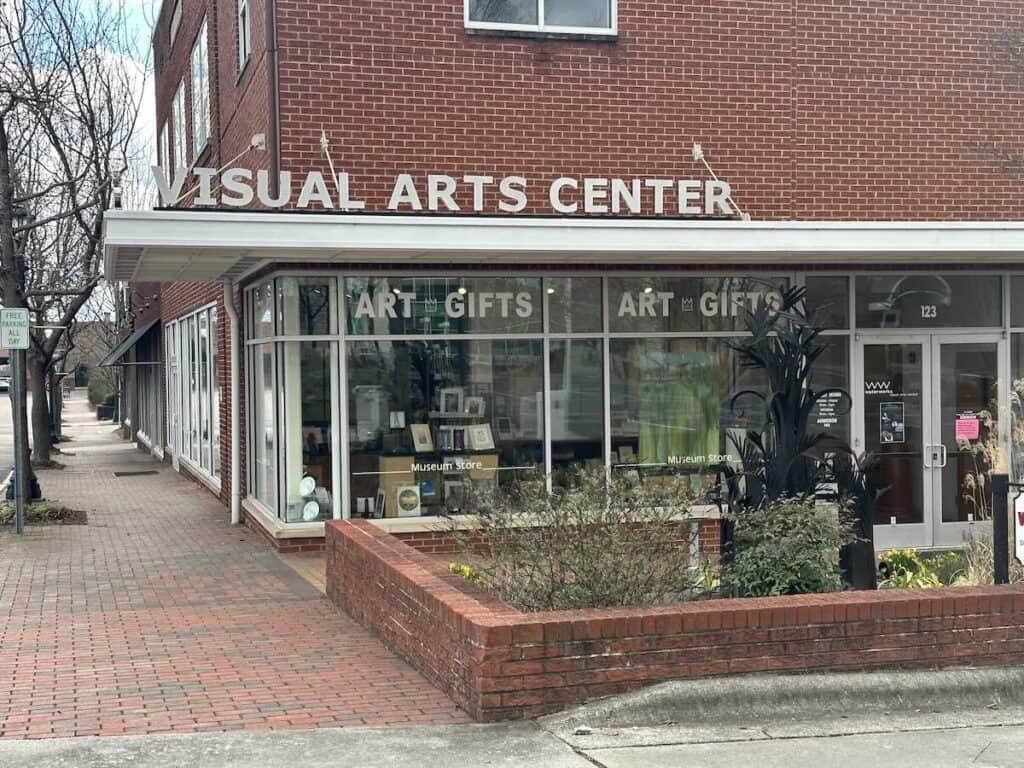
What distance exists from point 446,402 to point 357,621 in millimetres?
3858

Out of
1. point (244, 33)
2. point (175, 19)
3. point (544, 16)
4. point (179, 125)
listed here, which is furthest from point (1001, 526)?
point (175, 19)

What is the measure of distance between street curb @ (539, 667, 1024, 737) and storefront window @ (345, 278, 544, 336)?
21.0ft

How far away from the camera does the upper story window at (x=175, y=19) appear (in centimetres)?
2195

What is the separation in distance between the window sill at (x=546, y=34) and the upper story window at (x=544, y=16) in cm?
2

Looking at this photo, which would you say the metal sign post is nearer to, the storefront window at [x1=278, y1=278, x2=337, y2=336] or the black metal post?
the storefront window at [x1=278, y1=278, x2=337, y2=336]

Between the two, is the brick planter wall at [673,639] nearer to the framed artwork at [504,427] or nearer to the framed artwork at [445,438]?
the framed artwork at [445,438]

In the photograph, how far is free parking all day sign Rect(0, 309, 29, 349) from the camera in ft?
47.4

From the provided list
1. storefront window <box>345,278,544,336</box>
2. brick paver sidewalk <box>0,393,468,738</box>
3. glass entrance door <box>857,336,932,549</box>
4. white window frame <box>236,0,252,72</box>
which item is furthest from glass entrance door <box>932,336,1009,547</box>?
white window frame <box>236,0,252,72</box>

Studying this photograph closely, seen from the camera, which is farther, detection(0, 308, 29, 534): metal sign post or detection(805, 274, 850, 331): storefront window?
detection(0, 308, 29, 534): metal sign post

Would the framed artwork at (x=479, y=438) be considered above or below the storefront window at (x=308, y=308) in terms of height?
below

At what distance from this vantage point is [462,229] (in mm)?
10469

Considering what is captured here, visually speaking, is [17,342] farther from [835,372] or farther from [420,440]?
[835,372]

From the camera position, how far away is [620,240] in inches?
425

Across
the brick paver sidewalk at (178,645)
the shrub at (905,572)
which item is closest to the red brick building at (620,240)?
the brick paver sidewalk at (178,645)
